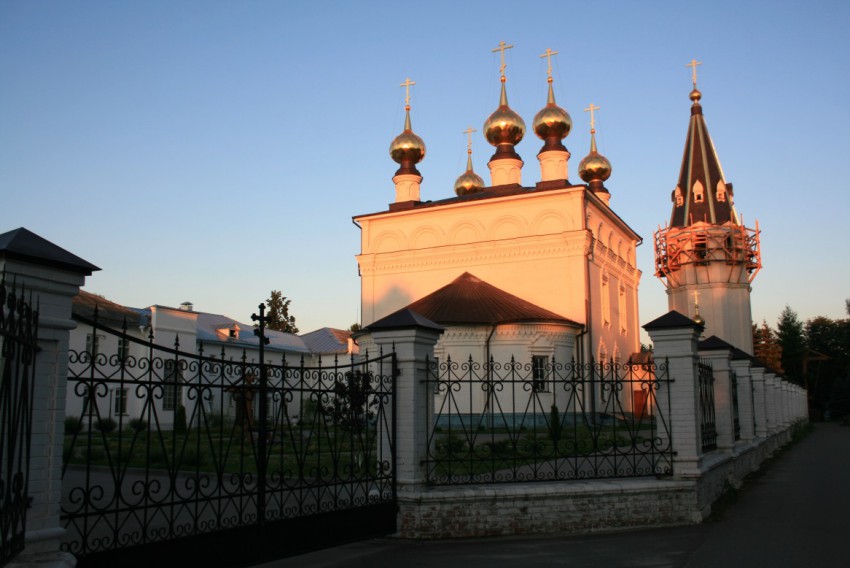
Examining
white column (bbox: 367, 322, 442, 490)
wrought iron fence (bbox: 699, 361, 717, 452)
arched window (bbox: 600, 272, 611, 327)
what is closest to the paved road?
white column (bbox: 367, 322, 442, 490)

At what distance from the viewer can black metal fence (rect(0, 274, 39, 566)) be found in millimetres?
3221

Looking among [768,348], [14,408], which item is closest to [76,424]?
[14,408]

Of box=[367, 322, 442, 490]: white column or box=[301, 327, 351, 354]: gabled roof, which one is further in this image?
box=[301, 327, 351, 354]: gabled roof

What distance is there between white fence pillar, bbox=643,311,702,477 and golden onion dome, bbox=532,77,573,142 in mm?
21430

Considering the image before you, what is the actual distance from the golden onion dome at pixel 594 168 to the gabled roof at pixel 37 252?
1282 inches

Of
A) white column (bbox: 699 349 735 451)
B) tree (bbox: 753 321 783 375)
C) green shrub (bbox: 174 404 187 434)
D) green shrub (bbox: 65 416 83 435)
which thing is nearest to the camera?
green shrub (bbox: 65 416 83 435)

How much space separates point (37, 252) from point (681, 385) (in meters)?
6.84

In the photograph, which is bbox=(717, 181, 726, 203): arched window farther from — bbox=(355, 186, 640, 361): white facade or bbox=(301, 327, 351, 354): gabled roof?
bbox=(301, 327, 351, 354): gabled roof

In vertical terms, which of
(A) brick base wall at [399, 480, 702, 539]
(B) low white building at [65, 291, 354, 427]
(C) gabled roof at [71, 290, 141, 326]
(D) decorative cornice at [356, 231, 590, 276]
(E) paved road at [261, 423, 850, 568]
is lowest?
(E) paved road at [261, 423, 850, 568]

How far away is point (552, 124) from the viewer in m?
29.0

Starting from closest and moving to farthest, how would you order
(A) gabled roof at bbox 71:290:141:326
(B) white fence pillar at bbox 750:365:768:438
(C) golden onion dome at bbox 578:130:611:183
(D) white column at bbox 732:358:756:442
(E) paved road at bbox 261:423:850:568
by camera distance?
1. (E) paved road at bbox 261:423:850:568
2. (D) white column at bbox 732:358:756:442
3. (B) white fence pillar at bbox 750:365:768:438
4. (A) gabled roof at bbox 71:290:141:326
5. (C) golden onion dome at bbox 578:130:611:183

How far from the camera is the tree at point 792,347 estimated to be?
60.7m

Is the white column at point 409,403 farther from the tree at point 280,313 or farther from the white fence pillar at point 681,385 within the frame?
the tree at point 280,313

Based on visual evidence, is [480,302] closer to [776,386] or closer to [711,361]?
[776,386]
